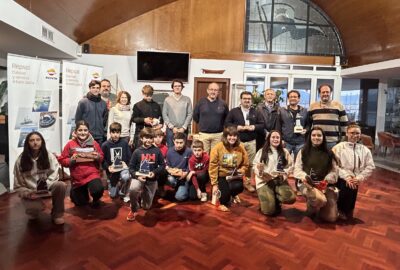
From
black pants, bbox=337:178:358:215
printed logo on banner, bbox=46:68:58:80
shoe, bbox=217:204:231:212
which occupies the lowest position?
shoe, bbox=217:204:231:212

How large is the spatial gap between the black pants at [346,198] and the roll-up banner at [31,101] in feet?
12.4

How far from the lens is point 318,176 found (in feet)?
10.5

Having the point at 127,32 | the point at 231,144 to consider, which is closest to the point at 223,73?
the point at 127,32

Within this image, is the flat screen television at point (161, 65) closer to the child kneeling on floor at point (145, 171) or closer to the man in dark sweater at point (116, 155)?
the man in dark sweater at point (116, 155)

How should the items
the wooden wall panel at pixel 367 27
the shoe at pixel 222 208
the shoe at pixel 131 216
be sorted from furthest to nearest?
the wooden wall panel at pixel 367 27 → the shoe at pixel 222 208 → the shoe at pixel 131 216

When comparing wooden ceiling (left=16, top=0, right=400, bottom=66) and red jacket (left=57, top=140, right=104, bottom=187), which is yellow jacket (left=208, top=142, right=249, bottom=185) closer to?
red jacket (left=57, top=140, right=104, bottom=187)

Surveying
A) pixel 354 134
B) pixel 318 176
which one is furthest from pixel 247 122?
pixel 354 134

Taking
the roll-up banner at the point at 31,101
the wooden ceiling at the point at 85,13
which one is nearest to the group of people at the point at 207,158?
the roll-up banner at the point at 31,101

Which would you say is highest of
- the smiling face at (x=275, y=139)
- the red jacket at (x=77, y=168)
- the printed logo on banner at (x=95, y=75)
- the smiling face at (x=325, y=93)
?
the printed logo on banner at (x=95, y=75)

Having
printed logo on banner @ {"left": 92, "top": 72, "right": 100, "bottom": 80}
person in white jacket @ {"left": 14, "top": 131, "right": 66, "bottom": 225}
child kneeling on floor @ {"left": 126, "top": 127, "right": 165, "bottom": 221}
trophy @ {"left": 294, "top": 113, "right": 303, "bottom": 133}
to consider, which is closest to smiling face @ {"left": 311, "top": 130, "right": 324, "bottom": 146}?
trophy @ {"left": 294, "top": 113, "right": 303, "bottom": 133}

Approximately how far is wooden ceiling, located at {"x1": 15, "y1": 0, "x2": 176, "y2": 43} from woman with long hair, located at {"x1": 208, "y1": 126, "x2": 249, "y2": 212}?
3232 millimetres

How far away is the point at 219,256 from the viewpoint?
7.80ft

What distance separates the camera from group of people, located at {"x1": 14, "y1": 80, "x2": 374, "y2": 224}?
308cm

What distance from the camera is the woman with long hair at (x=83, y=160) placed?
10.4 feet
